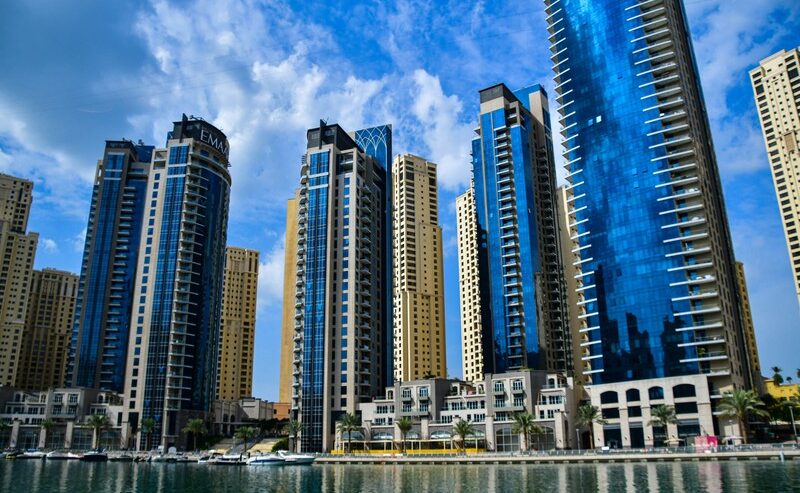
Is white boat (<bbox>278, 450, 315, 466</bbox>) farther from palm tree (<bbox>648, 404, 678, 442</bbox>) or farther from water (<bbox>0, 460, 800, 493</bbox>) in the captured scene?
palm tree (<bbox>648, 404, 678, 442</bbox>)

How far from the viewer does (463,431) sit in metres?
130

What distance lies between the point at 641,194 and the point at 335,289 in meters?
74.4

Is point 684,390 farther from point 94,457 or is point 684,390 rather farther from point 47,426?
point 47,426

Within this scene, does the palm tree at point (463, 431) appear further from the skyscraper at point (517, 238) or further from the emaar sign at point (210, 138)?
the emaar sign at point (210, 138)

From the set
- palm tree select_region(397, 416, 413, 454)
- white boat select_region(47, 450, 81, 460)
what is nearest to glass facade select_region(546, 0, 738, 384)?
palm tree select_region(397, 416, 413, 454)

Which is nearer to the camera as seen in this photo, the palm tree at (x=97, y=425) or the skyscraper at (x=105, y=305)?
the palm tree at (x=97, y=425)

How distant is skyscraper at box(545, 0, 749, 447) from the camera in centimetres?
12462

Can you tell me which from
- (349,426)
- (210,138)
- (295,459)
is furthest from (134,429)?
(210,138)

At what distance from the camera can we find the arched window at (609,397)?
425ft

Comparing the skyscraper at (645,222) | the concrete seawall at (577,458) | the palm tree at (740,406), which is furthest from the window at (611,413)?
the concrete seawall at (577,458)

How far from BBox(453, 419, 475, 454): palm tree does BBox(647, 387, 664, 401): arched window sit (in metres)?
34.7

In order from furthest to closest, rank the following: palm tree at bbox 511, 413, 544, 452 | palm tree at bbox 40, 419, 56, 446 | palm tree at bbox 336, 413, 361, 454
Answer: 1. palm tree at bbox 40, 419, 56, 446
2. palm tree at bbox 336, 413, 361, 454
3. palm tree at bbox 511, 413, 544, 452

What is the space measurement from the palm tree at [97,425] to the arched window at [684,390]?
130 meters

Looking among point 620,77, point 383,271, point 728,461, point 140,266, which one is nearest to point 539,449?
point 728,461
